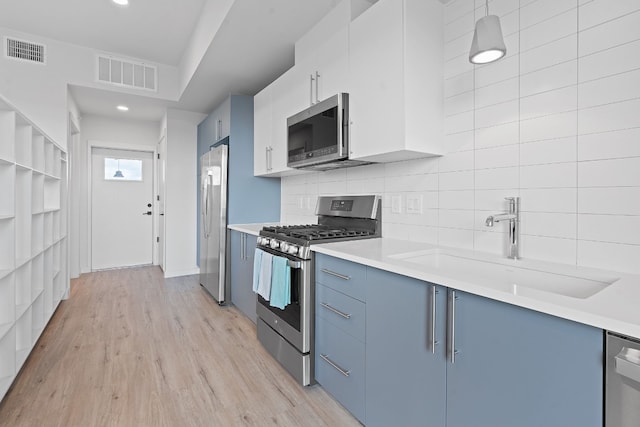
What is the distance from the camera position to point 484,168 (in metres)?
1.70

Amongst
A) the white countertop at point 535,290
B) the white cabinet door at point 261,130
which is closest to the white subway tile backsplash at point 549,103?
the white countertop at point 535,290

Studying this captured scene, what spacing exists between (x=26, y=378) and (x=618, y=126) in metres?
3.44


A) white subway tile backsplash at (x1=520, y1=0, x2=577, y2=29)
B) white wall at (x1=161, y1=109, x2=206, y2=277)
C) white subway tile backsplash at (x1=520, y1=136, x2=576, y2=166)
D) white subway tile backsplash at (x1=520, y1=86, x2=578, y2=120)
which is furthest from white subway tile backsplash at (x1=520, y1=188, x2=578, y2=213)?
white wall at (x1=161, y1=109, x2=206, y2=277)

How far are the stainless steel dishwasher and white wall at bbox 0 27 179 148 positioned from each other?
447 cm

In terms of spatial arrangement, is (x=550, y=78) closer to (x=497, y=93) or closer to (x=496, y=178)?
(x=497, y=93)

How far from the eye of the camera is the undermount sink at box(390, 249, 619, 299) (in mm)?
1153

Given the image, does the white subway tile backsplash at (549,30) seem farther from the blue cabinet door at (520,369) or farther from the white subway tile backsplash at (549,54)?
the blue cabinet door at (520,369)

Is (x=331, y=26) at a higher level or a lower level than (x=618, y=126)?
higher

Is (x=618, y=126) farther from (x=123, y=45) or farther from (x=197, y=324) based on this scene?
(x=123, y=45)

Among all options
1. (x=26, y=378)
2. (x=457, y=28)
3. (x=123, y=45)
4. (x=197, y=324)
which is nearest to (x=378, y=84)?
(x=457, y=28)

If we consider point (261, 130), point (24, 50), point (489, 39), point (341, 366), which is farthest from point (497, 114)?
point (24, 50)

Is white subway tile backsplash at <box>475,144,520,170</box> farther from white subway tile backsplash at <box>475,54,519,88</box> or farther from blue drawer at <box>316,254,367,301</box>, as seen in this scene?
blue drawer at <box>316,254,367,301</box>

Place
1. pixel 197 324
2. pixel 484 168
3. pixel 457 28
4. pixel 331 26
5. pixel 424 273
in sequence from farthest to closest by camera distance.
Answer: pixel 197 324
pixel 331 26
pixel 457 28
pixel 484 168
pixel 424 273

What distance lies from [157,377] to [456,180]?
2232 mm
